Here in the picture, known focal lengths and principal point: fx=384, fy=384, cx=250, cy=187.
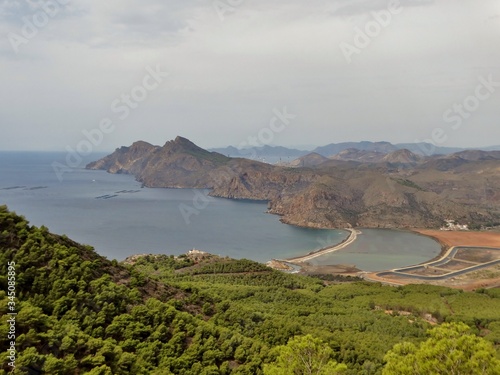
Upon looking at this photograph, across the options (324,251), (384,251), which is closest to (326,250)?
(324,251)

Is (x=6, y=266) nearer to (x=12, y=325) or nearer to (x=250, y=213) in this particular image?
(x=12, y=325)

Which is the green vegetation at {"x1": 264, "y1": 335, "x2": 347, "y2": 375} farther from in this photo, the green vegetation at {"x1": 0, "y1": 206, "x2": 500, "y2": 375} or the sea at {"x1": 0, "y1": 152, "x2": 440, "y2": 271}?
the sea at {"x1": 0, "y1": 152, "x2": 440, "y2": 271}

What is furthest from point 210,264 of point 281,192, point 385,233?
point 281,192

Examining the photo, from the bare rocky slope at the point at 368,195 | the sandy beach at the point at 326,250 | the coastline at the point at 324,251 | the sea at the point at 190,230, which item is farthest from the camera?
the bare rocky slope at the point at 368,195

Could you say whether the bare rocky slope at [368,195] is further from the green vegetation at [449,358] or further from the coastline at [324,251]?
the green vegetation at [449,358]

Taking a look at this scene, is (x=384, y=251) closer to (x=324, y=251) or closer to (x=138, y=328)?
(x=324, y=251)

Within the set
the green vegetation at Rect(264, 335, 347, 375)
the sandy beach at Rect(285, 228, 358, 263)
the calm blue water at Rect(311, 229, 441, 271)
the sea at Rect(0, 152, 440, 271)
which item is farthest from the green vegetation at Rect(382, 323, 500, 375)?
the sandy beach at Rect(285, 228, 358, 263)

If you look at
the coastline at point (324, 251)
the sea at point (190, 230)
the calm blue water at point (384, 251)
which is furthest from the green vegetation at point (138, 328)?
the sea at point (190, 230)
